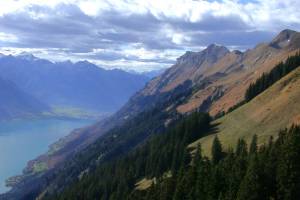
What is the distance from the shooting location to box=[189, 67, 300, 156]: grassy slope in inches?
4496

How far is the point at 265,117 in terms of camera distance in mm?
122938

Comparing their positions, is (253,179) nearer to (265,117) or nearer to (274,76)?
(265,117)

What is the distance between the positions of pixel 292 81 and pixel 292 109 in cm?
2310

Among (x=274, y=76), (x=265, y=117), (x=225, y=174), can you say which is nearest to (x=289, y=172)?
(x=225, y=174)

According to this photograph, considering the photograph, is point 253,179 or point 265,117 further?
point 265,117

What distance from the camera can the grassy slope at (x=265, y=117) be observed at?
11419 cm

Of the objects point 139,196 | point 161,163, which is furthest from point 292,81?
point 139,196

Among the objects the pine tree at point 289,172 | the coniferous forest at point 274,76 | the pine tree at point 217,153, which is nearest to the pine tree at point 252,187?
the pine tree at point 289,172

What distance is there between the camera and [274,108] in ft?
412

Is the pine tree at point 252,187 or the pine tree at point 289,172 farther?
the pine tree at point 252,187

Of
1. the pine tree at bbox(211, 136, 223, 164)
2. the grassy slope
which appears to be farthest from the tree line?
the grassy slope

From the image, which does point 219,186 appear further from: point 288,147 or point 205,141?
point 205,141

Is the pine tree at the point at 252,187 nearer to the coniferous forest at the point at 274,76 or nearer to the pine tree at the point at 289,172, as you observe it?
the pine tree at the point at 289,172

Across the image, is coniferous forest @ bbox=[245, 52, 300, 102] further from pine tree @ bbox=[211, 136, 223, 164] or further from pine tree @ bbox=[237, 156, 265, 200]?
pine tree @ bbox=[237, 156, 265, 200]
